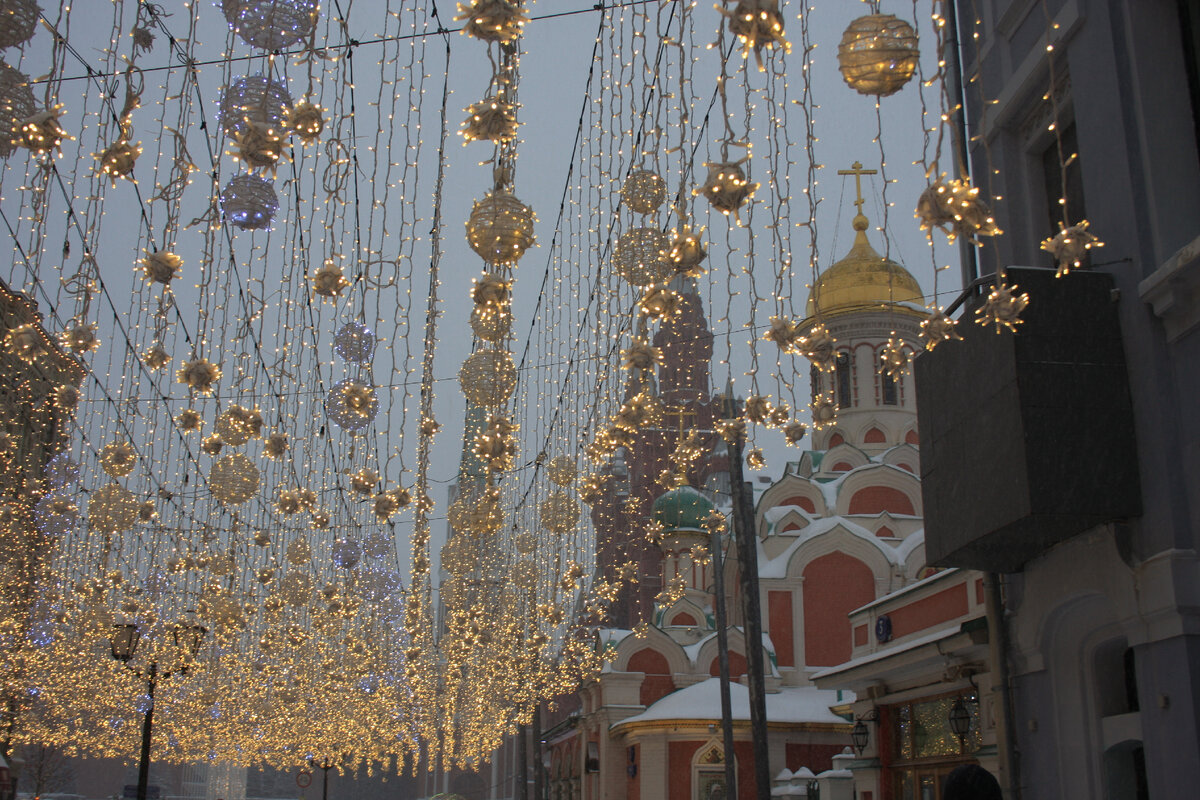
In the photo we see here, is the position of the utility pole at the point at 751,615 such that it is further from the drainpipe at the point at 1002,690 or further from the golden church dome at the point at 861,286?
the golden church dome at the point at 861,286

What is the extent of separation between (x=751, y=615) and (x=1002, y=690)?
516 cm

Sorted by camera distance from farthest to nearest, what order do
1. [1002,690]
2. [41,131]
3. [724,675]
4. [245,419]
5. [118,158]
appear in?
1. [724,675]
2. [1002,690]
3. [245,419]
4. [118,158]
5. [41,131]

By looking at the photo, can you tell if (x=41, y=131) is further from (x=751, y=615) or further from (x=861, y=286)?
(x=861, y=286)

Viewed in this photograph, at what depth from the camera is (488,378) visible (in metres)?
9.20

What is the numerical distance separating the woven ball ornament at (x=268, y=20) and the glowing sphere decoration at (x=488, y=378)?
332 centimetres

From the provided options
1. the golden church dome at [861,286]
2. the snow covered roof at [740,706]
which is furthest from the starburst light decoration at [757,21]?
the golden church dome at [861,286]

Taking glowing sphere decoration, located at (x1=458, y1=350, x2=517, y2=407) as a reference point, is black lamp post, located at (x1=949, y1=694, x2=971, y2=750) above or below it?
below

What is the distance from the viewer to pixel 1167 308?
7520mm

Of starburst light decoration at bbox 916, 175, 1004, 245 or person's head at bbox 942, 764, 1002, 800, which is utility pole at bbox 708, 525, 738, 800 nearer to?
starburst light decoration at bbox 916, 175, 1004, 245

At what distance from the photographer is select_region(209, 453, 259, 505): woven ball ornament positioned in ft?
36.8

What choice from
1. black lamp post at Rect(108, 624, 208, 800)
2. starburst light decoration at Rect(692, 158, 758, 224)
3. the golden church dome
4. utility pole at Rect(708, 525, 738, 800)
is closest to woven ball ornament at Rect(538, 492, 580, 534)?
utility pole at Rect(708, 525, 738, 800)

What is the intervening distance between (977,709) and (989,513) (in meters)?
5.71

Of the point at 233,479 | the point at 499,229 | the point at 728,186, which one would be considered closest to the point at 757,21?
the point at 728,186

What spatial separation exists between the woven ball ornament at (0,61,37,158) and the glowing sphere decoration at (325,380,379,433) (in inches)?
100
